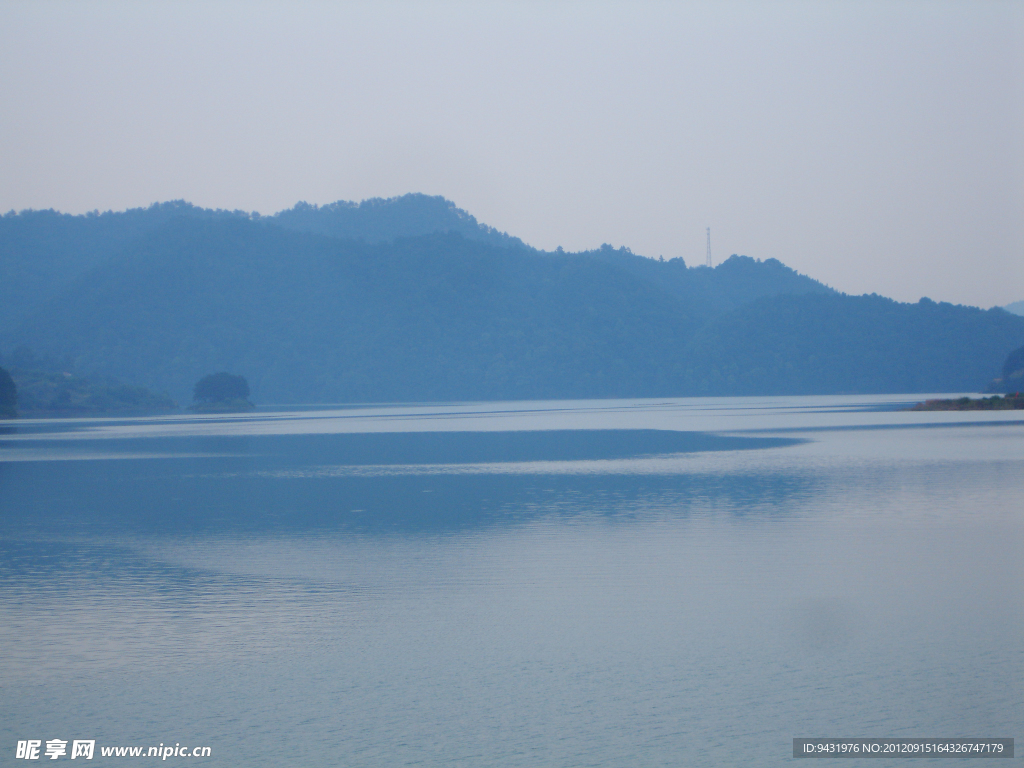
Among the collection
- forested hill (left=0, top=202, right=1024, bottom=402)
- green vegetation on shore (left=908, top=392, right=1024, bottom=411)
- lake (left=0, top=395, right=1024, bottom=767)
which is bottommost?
green vegetation on shore (left=908, top=392, right=1024, bottom=411)

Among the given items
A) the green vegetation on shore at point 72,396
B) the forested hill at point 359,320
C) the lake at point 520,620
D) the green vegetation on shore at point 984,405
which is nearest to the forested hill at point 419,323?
the forested hill at point 359,320

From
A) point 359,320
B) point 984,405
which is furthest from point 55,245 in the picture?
point 984,405

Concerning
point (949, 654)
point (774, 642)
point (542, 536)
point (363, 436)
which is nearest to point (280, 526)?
point (542, 536)

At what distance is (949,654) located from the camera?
390 inches

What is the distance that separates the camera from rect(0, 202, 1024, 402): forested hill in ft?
508

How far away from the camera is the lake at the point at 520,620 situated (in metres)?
8.32

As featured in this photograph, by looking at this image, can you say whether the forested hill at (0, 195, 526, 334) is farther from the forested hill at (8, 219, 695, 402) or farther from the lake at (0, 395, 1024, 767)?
the lake at (0, 395, 1024, 767)

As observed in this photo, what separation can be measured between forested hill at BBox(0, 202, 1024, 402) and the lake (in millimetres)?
132734

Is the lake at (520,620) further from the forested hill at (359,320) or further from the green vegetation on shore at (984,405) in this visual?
the forested hill at (359,320)

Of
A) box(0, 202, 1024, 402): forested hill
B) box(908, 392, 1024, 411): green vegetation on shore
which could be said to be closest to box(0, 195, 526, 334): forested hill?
box(0, 202, 1024, 402): forested hill

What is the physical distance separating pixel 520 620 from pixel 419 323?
168 meters

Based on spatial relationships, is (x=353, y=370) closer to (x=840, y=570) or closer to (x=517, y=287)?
(x=517, y=287)

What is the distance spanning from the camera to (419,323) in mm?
178125

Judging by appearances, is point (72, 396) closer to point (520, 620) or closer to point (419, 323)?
point (419, 323)
